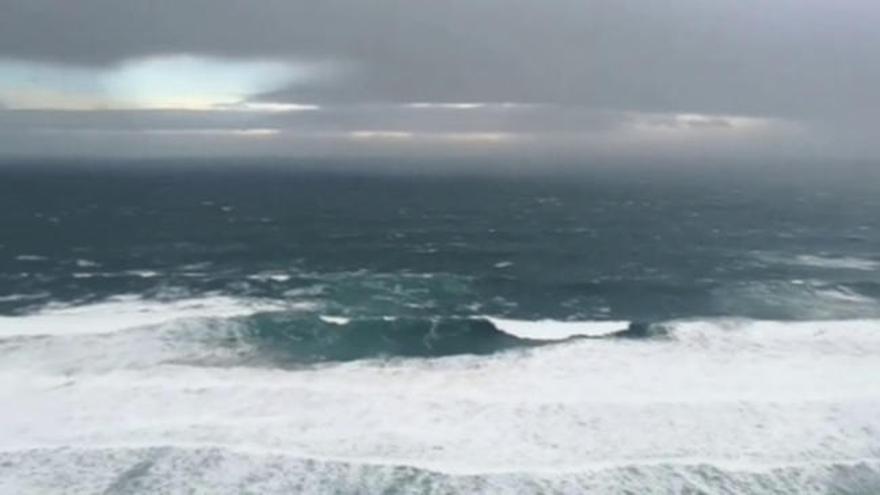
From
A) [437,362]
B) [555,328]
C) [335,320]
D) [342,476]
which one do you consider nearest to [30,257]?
[335,320]

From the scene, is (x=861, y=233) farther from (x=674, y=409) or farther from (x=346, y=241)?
(x=674, y=409)

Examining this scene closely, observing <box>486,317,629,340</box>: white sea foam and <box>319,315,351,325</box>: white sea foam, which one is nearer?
<box>486,317,629,340</box>: white sea foam

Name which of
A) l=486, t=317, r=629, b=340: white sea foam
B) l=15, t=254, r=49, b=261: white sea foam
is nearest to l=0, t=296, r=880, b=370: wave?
l=486, t=317, r=629, b=340: white sea foam

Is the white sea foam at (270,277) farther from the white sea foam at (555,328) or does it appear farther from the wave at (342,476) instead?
the wave at (342,476)

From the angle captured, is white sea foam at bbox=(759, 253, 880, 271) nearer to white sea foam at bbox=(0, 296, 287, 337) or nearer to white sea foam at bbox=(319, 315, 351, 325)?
white sea foam at bbox=(319, 315, 351, 325)

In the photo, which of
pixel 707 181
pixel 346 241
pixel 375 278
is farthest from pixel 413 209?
pixel 707 181

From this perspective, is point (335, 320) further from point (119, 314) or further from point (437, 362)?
point (119, 314)

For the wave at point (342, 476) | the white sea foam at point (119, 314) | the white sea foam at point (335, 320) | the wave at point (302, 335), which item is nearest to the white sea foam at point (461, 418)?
the wave at point (342, 476)
